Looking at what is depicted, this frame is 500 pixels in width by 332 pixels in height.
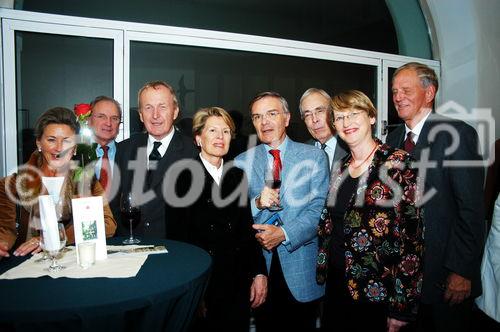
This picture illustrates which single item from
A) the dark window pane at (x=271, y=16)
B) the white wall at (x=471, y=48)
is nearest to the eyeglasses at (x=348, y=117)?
the dark window pane at (x=271, y=16)

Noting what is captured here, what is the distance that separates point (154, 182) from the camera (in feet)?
7.43

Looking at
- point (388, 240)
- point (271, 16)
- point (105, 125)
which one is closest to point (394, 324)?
point (388, 240)

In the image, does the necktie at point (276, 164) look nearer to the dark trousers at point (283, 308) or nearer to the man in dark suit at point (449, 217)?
the dark trousers at point (283, 308)

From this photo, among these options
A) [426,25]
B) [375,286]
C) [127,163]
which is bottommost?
[375,286]

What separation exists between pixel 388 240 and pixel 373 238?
71mm

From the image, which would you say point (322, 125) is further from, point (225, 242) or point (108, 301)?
point (108, 301)

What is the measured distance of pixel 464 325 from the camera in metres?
2.38

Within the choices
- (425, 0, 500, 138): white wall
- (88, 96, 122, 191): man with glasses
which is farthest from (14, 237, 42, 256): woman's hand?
(425, 0, 500, 138): white wall

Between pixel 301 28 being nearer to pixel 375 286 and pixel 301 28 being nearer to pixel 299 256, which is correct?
pixel 299 256

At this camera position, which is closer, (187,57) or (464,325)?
(464,325)

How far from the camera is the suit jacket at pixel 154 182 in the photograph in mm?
2183

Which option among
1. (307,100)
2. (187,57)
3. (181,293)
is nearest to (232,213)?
(181,293)

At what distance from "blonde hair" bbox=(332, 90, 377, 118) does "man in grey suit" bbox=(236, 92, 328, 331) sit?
460 mm

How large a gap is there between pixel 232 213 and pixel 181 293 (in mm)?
806
